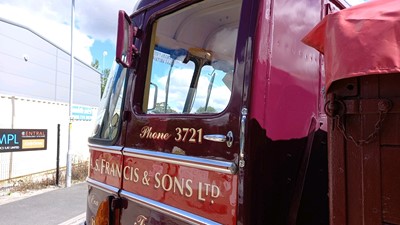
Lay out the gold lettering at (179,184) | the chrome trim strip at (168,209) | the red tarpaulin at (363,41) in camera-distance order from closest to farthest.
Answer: the red tarpaulin at (363,41)
the chrome trim strip at (168,209)
the gold lettering at (179,184)

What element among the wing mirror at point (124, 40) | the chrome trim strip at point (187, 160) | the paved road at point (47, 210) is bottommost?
the paved road at point (47, 210)

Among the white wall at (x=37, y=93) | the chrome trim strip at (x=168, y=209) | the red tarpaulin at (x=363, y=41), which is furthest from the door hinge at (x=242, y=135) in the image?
the white wall at (x=37, y=93)

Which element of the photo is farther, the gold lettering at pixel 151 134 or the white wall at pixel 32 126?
the white wall at pixel 32 126

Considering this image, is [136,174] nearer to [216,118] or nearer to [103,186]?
[103,186]

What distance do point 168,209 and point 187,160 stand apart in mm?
296

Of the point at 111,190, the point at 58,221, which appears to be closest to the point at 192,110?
the point at 111,190

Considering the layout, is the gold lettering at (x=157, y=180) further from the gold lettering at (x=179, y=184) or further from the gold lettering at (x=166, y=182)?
the gold lettering at (x=179, y=184)

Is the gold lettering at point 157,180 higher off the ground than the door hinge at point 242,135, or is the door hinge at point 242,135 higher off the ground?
the door hinge at point 242,135

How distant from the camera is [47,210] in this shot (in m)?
7.82

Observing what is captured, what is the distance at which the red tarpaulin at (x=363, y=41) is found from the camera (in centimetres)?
112

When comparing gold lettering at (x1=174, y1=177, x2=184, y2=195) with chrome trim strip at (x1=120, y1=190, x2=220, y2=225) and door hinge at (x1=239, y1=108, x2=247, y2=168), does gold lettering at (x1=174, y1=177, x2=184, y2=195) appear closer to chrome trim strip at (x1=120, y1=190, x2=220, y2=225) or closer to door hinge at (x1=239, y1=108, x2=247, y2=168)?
chrome trim strip at (x1=120, y1=190, x2=220, y2=225)

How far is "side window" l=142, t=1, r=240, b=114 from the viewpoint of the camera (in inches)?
84.7

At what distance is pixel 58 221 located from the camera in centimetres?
691

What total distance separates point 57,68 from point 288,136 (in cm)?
2336
